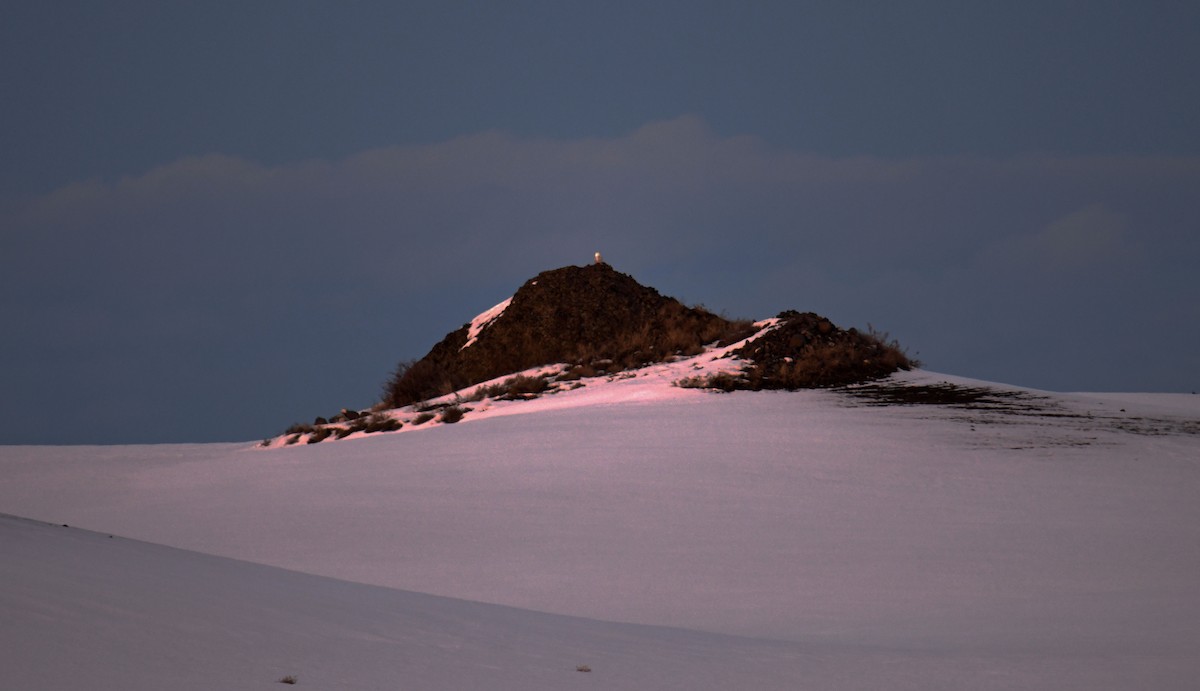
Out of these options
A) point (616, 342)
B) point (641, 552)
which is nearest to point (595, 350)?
point (616, 342)

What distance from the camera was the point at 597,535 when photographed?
39.3ft

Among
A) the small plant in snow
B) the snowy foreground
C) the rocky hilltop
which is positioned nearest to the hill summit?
the rocky hilltop

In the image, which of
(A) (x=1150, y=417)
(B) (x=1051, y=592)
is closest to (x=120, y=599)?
(B) (x=1051, y=592)

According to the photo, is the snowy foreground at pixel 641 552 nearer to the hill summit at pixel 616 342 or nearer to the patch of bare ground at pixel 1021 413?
the patch of bare ground at pixel 1021 413

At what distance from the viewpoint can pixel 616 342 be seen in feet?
91.2

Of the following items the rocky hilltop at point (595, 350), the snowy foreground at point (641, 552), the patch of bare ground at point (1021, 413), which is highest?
the rocky hilltop at point (595, 350)

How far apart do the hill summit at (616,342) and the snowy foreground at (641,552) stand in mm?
1248

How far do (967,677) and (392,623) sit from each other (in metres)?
3.32

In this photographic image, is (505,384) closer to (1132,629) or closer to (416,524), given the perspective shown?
(416,524)

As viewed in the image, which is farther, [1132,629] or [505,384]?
[505,384]

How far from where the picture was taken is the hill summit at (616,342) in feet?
75.1

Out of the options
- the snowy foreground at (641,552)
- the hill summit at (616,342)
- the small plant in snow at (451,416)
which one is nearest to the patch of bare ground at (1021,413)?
the snowy foreground at (641,552)

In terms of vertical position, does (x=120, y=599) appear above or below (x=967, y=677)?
above

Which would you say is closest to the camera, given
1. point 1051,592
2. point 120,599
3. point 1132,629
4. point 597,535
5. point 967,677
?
point 120,599
